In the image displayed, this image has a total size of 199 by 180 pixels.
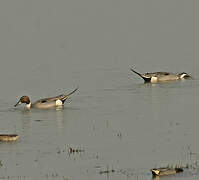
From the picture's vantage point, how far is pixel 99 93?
2756cm

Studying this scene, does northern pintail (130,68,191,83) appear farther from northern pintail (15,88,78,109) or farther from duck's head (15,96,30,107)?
duck's head (15,96,30,107)

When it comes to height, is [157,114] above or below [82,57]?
below

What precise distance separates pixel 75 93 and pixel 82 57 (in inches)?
419

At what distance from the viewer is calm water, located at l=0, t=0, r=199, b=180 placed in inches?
671

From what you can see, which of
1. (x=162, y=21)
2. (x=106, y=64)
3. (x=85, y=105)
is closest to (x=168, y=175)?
(x=85, y=105)

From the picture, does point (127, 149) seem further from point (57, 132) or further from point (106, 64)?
point (106, 64)

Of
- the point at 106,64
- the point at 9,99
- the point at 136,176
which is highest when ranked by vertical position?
the point at 106,64

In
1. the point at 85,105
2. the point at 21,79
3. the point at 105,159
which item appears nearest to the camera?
the point at 105,159

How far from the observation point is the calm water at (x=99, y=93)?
17.0 metres

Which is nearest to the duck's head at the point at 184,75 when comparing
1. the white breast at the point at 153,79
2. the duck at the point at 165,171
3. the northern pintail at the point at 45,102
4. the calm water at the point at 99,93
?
the calm water at the point at 99,93

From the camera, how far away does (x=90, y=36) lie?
47594mm

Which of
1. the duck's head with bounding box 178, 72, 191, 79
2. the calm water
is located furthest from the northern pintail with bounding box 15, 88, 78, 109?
the duck's head with bounding box 178, 72, 191, 79

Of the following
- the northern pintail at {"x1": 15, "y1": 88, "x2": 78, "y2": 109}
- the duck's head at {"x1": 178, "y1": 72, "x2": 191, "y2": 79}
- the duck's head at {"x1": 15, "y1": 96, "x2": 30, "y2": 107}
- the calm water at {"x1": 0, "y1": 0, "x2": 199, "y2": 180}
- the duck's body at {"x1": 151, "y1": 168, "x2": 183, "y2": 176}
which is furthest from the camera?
the duck's head at {"x1": 178, "y1": 72, "x2": 191, "y2": 79}

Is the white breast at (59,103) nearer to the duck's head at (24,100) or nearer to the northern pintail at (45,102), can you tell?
the northern pintail at (45,102)
